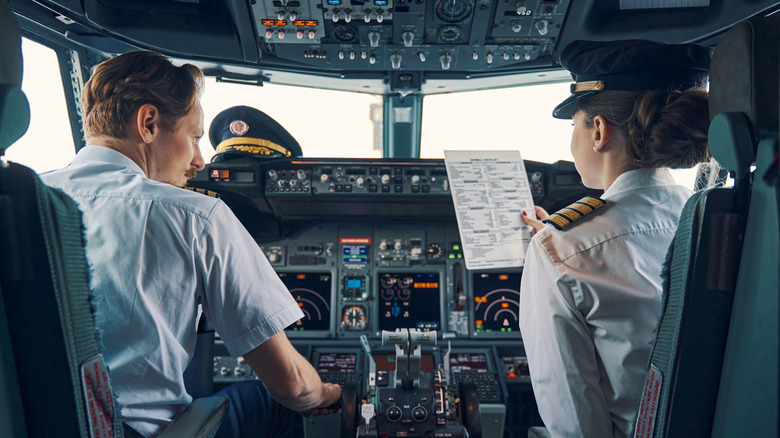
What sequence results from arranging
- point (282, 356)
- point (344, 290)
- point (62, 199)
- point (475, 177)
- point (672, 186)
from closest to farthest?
1. point (62, 199)
2. point (672, 186)
3. point (282, 356)
4. point (475, 177)
5. point (344, 290)

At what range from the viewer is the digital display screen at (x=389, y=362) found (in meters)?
2.50

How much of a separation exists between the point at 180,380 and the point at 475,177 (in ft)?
4.36

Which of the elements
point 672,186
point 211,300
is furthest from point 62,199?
point 672,186

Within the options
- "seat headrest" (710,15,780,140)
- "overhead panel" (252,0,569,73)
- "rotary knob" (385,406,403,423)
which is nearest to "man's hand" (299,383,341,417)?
"rotary knob" (385,406,403,423)

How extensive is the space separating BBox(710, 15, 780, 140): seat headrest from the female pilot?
45 centimetres

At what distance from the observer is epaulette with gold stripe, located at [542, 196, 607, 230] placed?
1139mm

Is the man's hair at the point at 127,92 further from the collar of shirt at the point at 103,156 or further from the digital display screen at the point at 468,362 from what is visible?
the digital display screen at the point at 468,362

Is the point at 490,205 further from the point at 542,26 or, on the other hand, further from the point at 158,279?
the point at 158,279

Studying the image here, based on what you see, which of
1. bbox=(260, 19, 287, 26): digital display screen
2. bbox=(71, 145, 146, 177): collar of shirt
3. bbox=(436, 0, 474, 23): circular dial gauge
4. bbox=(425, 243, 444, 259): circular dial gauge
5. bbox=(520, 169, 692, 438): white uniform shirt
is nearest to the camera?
bbox=(520, 169, 692, 438): white uniform shirt

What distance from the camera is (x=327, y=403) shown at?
1.57 m

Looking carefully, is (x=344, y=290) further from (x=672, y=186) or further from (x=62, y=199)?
(x=62, y=199)

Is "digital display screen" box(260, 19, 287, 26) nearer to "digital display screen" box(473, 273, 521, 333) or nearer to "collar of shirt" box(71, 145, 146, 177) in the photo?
"collar of shirt" box(71, 145, 146, 177)

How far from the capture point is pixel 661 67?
116 cm

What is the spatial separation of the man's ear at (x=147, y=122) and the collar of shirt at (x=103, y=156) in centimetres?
9
